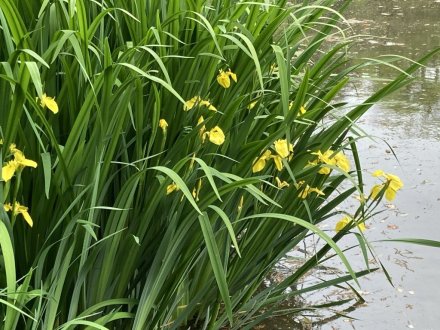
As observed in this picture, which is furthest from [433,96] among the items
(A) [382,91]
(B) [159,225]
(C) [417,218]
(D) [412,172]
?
(B) [159,225]

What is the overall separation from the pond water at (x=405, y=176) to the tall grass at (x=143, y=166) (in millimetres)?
425

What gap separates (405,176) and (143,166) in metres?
2.37

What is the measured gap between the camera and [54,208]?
6.10 ft

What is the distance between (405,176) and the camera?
388 cm

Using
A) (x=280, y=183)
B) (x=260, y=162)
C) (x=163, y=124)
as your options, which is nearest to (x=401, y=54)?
(x=280, y=183)

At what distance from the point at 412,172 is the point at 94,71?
2.50 meters

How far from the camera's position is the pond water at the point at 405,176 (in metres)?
2.69

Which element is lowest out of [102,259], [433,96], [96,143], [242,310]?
[433,96]

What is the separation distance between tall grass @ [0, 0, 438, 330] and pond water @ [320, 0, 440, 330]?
425mm

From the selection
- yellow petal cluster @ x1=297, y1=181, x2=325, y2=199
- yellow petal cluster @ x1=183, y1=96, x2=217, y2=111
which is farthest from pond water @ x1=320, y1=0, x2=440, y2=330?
yellow petal cluster @ x1=183, y1=96, x2=217, y2=111

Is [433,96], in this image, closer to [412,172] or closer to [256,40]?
[412,172]

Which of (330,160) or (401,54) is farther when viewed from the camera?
(401,54)

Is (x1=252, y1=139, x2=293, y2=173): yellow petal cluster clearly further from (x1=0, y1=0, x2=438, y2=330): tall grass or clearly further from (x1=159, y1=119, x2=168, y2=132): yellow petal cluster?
(x1=159, y1=119, x2=168, y2=132): yellow petal cluster

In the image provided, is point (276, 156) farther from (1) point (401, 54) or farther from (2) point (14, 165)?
(1) point (401, 54)
